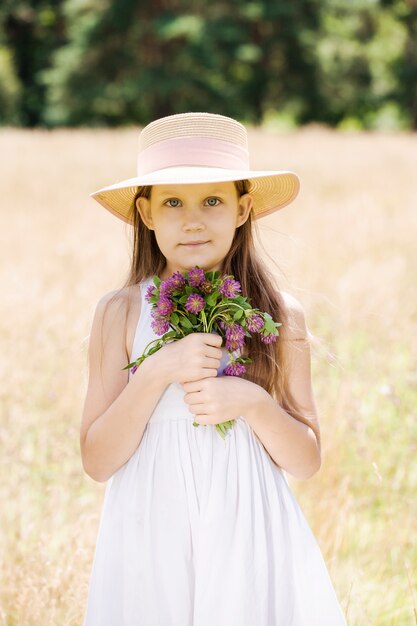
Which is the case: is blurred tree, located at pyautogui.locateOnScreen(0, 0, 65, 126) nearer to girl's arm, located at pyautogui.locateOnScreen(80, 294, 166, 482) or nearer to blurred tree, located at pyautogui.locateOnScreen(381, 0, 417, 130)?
blurred tree, located at pyautogui.locateOnScreen(381, 0, 417, 130)

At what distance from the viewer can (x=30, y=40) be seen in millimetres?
34188

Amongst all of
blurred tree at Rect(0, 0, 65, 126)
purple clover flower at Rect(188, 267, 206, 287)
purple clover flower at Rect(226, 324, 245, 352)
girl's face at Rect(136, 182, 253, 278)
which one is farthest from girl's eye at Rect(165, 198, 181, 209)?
blurred tree at Rect(0, 0, 65, 126)

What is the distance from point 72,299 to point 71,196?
15.5 feet

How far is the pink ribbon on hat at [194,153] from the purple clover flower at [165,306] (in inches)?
12.7

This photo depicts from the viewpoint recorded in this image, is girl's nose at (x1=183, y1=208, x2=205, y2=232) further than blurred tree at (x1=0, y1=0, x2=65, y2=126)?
No

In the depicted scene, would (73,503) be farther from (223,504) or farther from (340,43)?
(340,43)

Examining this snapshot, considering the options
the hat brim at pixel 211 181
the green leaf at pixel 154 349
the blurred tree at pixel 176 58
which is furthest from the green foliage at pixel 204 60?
the green leaf at pixel 154 349

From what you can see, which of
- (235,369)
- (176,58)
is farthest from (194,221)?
(176,58)

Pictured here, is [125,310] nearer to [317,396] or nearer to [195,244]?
[195,244]

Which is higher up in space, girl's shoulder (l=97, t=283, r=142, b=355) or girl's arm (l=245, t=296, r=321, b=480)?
girl's shoulder (l=97, t=283, r=142, b=355)

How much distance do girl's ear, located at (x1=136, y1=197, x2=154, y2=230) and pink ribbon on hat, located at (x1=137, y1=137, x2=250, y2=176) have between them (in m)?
0.09

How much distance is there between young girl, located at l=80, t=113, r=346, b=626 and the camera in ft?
5.00

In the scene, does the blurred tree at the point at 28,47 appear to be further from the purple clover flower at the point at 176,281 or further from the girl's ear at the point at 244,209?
the purple clover flower at the point at 176,281

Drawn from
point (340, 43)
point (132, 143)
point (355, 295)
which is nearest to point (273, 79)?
point (340, 43)
